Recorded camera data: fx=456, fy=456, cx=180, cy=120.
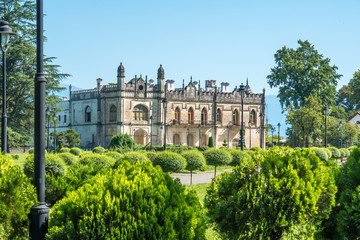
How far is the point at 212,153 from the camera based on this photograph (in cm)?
2344

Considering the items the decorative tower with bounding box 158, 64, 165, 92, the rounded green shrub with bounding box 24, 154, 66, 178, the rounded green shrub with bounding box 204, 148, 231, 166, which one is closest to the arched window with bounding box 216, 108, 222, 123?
the decorative tower with bounding box 158, 64, 165, 92

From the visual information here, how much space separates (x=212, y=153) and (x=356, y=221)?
17601 millimetres

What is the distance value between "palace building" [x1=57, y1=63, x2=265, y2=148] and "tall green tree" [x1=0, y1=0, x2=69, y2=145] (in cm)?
1265

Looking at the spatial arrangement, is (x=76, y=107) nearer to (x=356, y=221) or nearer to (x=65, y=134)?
(x=65, y=134)

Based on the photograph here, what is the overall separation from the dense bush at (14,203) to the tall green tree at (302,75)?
4943cm

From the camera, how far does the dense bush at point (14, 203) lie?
20.1ft

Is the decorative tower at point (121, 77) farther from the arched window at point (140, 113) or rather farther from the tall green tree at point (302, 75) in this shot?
the tall green tree at point (302, 75)

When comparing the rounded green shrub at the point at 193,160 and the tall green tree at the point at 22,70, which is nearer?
the rounded green shrub at the point at 193,160

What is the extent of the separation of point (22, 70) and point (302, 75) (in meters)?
31.5

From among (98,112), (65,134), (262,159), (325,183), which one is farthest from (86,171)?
(98,112)

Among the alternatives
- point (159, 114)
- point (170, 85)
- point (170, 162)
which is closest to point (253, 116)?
point (170, 85)

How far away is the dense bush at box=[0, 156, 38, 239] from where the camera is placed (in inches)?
241

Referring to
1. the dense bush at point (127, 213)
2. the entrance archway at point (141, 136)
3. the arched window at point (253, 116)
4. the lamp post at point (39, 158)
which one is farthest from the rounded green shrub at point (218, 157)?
the arched window at point (253, 116)

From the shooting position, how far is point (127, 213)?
5605 mm
